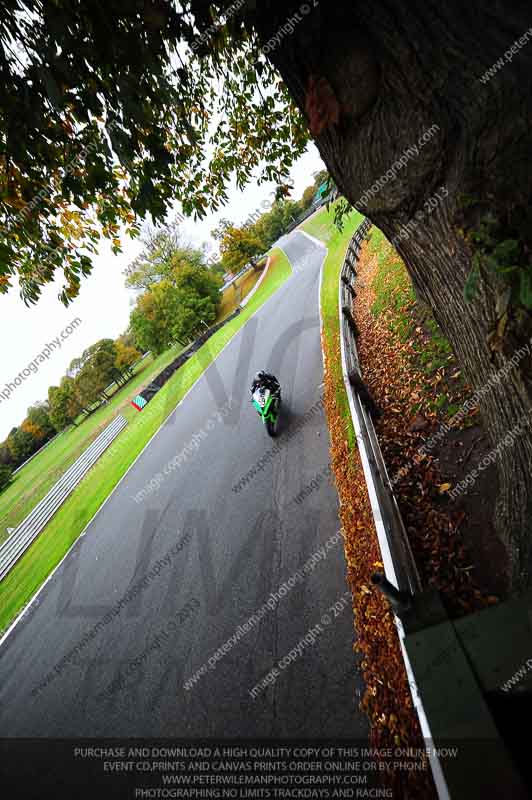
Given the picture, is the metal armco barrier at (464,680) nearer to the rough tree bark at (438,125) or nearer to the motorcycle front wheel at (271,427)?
the rough tree bark at (438,125)

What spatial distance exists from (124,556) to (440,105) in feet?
27.5

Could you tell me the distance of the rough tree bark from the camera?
139cm

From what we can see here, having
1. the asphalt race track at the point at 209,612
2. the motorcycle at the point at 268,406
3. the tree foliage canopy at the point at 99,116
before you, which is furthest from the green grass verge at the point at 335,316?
the tree foliage canopy at the point at 99,116

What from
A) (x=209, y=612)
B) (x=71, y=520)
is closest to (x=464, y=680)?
(x=209, y=612)

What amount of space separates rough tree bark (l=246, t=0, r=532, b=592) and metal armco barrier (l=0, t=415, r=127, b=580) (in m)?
14.9

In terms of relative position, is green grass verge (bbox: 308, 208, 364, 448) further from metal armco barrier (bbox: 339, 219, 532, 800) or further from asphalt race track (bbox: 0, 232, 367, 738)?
metal armco barrier (bbox: 339, 219, 532, 800)

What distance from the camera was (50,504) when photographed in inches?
580

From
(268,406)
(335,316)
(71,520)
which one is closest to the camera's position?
(268,406)

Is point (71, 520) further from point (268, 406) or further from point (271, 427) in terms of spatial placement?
point (268, 406)

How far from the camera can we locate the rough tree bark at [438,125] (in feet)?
4.55

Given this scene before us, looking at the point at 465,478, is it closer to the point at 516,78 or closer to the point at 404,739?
the point at 404,739

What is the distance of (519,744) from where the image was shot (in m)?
1.71

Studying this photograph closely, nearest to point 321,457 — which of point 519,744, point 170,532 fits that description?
point 170,532

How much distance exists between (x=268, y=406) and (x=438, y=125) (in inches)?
231
